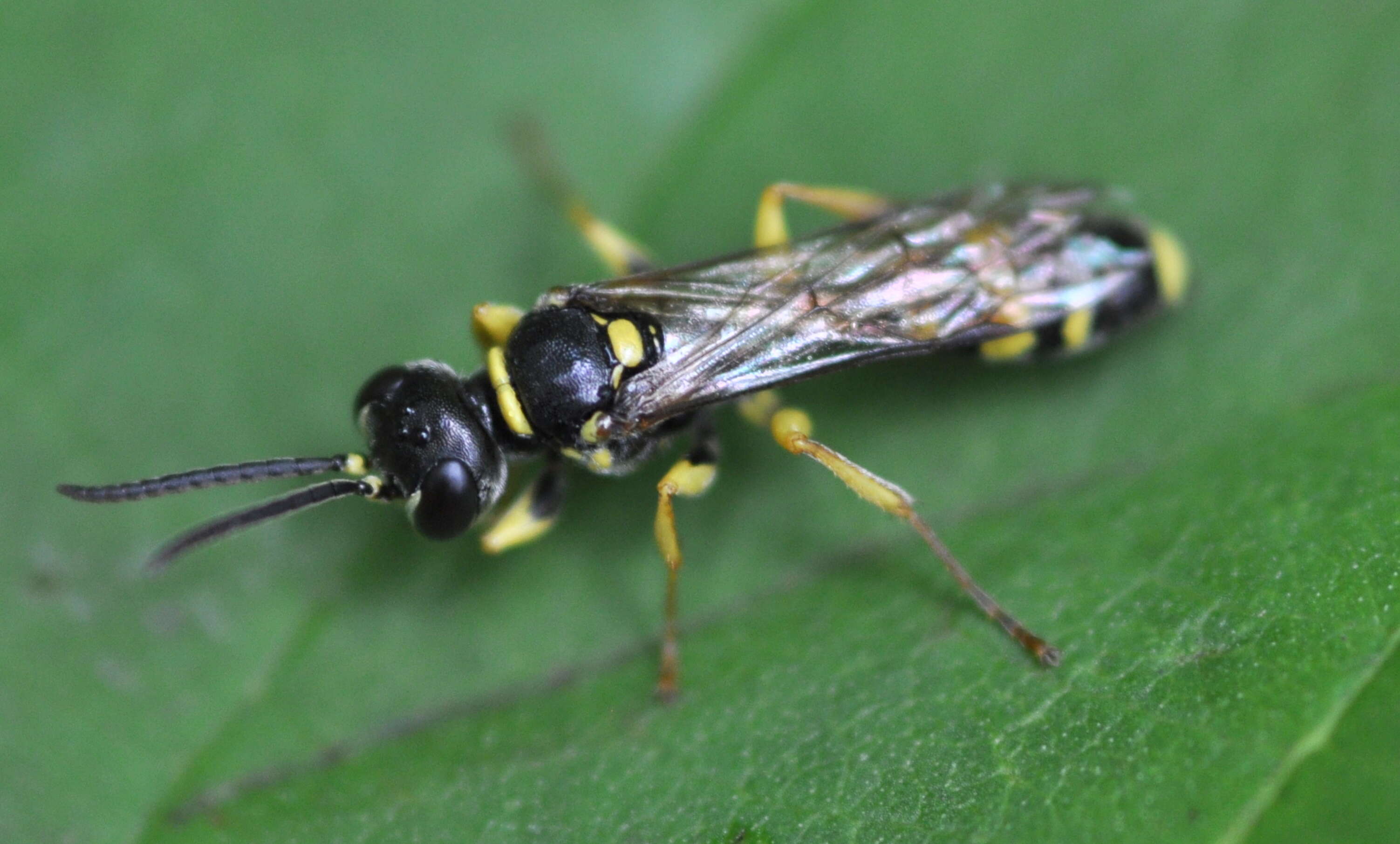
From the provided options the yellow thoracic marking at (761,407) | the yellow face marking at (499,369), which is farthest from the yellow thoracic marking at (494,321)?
the yellow thoracic marking at (761,407)

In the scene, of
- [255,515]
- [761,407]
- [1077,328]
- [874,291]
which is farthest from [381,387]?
[1077,328]

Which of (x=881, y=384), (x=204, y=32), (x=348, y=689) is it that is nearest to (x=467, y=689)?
(x=348, y=689)

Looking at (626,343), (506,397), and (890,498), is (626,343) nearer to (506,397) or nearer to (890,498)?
(506,397)

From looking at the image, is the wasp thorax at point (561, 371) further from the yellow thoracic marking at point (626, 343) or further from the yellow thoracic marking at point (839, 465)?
the yellow thoracic marking at point (839, 465)

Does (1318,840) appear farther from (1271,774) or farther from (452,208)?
(452,208)

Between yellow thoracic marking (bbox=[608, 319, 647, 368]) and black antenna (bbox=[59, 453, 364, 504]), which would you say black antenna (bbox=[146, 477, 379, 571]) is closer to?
black antenna (bbox=[59, 453, 364, 504])

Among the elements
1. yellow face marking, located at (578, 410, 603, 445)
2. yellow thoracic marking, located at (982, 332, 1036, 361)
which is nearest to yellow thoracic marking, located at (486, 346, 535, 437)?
yellow face marking, located at (578, 410, 603, 445)
